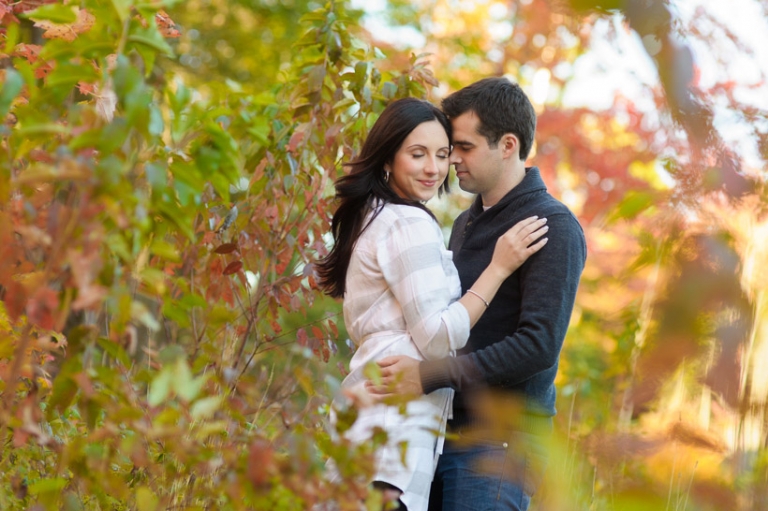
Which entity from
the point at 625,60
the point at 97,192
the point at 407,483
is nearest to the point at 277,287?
the point at 407,483

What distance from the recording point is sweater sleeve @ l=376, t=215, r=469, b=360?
198 cm

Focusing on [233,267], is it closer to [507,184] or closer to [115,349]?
[507,184]

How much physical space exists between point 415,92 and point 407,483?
→ 1.55 meters

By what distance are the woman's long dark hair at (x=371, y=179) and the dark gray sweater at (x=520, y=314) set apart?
0.27 meters

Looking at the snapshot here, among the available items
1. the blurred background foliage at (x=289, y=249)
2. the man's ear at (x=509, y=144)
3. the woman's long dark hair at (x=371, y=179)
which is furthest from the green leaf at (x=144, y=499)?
the man's ear at (x=509, y=144)

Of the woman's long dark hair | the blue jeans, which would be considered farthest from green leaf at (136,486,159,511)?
the woman's long dark hair

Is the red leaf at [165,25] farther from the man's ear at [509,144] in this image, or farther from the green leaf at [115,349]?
the green leaf at [115,349]

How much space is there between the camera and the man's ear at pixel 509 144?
94.7 inches

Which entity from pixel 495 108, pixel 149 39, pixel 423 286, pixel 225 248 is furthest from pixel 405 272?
pixel 149 39

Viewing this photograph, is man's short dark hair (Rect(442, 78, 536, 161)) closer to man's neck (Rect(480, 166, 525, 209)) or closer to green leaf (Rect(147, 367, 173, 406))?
man's neck (Rect(480, 166, 525, 209))

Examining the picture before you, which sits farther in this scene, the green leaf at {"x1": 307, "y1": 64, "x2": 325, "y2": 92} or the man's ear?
the green leaf at {"x1": 307, "y1": 64, "x2": 325, "y2": 92}

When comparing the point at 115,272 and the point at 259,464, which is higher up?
the point at 115,272

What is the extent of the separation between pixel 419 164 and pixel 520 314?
51 centimetres

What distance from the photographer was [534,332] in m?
2.06
